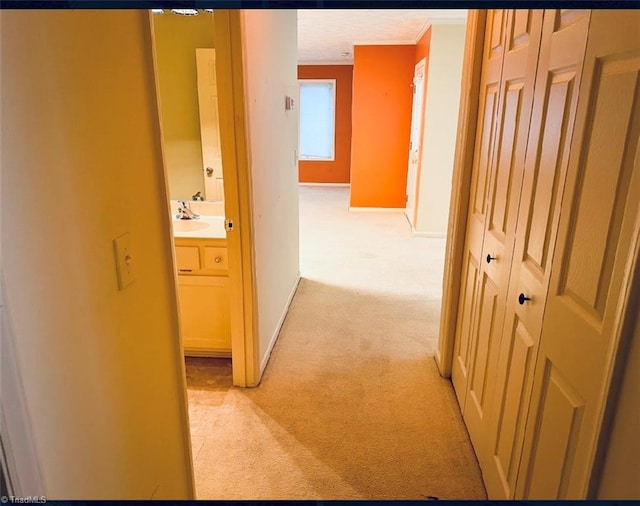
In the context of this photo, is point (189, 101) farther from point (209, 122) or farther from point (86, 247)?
point (86, 247)

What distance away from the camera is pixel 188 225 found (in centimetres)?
274

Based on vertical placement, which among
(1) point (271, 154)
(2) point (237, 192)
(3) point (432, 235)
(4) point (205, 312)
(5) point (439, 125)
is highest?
(5) point (439, 125)

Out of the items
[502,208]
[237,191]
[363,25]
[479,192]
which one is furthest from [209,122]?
[363,25]

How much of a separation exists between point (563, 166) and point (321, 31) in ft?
16.1

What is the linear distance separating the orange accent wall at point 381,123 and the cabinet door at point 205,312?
14.8 feet

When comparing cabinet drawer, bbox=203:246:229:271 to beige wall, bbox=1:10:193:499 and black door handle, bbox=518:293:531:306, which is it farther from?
black door handle, bbox=518:293:531:306

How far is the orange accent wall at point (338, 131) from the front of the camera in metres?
8.63

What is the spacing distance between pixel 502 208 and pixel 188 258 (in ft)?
5.50

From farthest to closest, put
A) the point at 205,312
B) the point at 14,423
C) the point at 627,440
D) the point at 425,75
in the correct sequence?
the point at 425,75 → the point at 205,312 → the point at 627,440 → the point at 14,423

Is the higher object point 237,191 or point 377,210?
point 237,191

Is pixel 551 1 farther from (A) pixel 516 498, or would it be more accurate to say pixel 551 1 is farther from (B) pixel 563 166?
(A) pixel 516 498

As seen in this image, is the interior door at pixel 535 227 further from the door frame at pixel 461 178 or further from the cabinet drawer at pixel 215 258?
the cabinet drawer at pixel 215 258

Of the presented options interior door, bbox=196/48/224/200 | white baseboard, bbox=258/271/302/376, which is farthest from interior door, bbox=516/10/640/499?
interior door, bbox=196/48/224/200

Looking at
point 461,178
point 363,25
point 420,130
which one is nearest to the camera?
point 461,178
